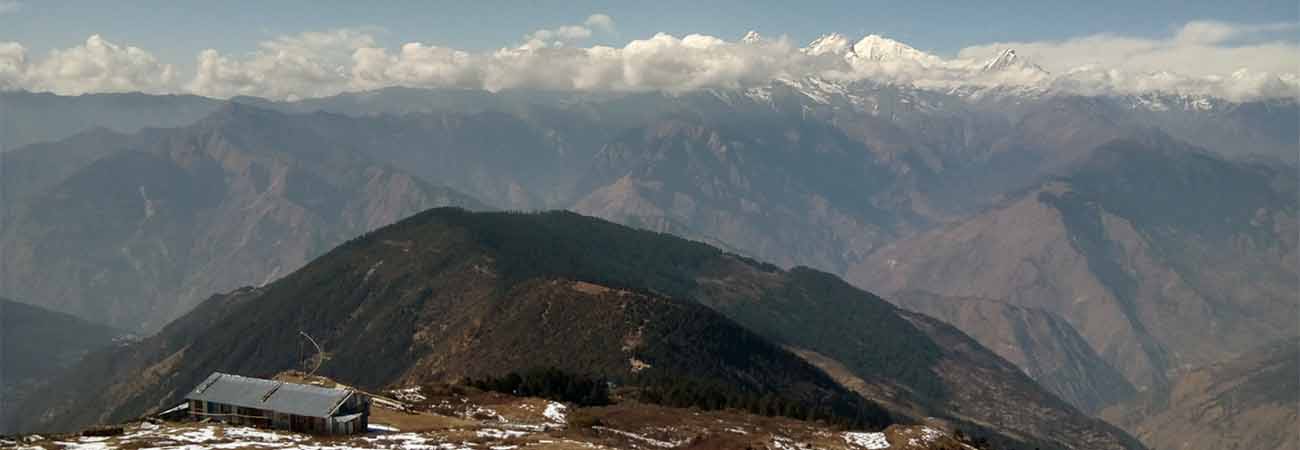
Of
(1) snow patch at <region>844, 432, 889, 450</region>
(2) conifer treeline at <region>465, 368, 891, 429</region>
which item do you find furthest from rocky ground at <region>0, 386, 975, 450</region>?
(2) conifer treeline at <region>465, 368, 891, 429</region>

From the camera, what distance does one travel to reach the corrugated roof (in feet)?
405

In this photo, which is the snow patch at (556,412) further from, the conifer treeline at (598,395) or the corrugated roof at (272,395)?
the corrugated roof at (272,395)

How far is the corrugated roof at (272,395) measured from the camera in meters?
123

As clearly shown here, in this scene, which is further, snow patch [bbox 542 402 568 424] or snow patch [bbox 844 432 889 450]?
snow patch [bbox 542 402 568 424]

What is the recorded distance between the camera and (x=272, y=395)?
127312 millimetres

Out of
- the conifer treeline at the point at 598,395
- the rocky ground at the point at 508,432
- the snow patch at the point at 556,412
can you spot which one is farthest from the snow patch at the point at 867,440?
the snow patch at the point at 556,412

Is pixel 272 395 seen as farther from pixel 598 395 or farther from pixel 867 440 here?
pixel 867 440

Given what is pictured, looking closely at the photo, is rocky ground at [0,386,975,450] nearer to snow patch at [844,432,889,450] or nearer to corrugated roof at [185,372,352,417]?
snow patch at [844,432,889,450]

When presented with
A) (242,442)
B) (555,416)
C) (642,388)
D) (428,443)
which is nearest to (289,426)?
(242,442)

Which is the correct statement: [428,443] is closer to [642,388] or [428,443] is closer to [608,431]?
[608,431]

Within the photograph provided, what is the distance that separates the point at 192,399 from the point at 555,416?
44284mm

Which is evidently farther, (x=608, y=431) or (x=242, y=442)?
(x=608, y=431)

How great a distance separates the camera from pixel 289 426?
407ft

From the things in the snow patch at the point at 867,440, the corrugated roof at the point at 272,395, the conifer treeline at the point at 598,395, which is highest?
the corrugated roof at the point at 272,395
